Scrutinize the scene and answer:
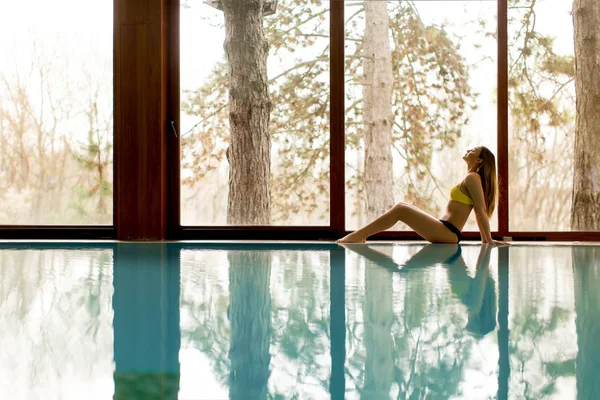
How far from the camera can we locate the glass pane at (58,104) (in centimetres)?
576

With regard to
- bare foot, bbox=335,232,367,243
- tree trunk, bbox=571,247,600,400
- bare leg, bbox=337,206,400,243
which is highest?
bare leg, bbox=337,206,400,243

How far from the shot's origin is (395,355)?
49.0 inches

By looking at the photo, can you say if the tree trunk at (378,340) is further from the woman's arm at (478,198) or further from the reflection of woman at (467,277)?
the woman's arm at (478,198)

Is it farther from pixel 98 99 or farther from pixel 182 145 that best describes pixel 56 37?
pixel 182 145

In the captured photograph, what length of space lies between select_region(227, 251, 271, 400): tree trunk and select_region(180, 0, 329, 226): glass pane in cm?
306

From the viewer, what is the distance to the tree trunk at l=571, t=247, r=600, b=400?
3.48 ft

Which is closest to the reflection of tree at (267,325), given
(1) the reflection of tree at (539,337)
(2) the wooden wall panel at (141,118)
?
(1) the reflection of tree at (539,337)

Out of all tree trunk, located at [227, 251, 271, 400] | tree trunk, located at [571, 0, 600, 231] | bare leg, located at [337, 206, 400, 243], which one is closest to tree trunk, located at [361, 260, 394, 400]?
tree trunk, located at [227, 251, 271, 400]

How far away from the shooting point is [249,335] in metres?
1.42

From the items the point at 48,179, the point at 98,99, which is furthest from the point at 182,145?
the point at 48,179

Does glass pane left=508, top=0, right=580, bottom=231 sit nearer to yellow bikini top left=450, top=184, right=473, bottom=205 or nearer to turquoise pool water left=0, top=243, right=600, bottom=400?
yellow bikini top left=450, top=184, right=473, bottom=205

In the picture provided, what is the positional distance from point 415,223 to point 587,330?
346cm

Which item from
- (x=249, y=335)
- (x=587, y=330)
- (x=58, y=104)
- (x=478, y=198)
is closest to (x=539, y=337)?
(x=587, y=330)

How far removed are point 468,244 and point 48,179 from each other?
3809 mm
